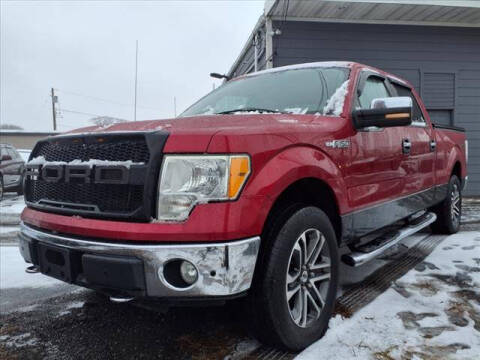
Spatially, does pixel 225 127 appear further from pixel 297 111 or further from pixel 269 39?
pixel 269 39

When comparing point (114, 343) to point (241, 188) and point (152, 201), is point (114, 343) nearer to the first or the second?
point (152, 201)

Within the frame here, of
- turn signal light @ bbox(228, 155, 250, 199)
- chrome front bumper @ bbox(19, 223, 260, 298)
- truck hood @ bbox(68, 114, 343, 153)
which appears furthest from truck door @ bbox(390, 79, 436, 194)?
chrome front bumper @ bbox(19, 223, 260, 298)

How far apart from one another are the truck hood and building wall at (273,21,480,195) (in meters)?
6.58

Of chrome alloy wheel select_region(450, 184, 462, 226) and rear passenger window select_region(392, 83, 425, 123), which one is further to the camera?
chrome alloy wheel select_region(450, 184, 462, 226)

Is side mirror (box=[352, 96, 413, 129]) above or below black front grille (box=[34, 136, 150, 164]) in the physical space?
above

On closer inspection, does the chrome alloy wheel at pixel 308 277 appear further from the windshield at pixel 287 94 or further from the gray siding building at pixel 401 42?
the gray siding building at pixel 401 42

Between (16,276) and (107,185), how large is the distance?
8.19ft

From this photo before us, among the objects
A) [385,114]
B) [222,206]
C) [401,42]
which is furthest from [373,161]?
[401,42]

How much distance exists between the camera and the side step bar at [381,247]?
110 inches

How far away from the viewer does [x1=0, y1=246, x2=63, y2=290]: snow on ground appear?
365 cm

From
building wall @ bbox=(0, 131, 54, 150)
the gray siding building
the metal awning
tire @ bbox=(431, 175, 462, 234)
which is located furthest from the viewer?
building wall @ bbox=(0, 131, 54, 150)

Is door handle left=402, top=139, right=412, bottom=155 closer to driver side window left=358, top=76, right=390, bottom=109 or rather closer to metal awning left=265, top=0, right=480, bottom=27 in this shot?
driver side window left=358, top=76, right=390, bottom=109

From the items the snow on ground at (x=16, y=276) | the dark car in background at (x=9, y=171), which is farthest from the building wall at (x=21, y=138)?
the snow on ground at (x=16, y=276)

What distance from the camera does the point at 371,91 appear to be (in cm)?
348
